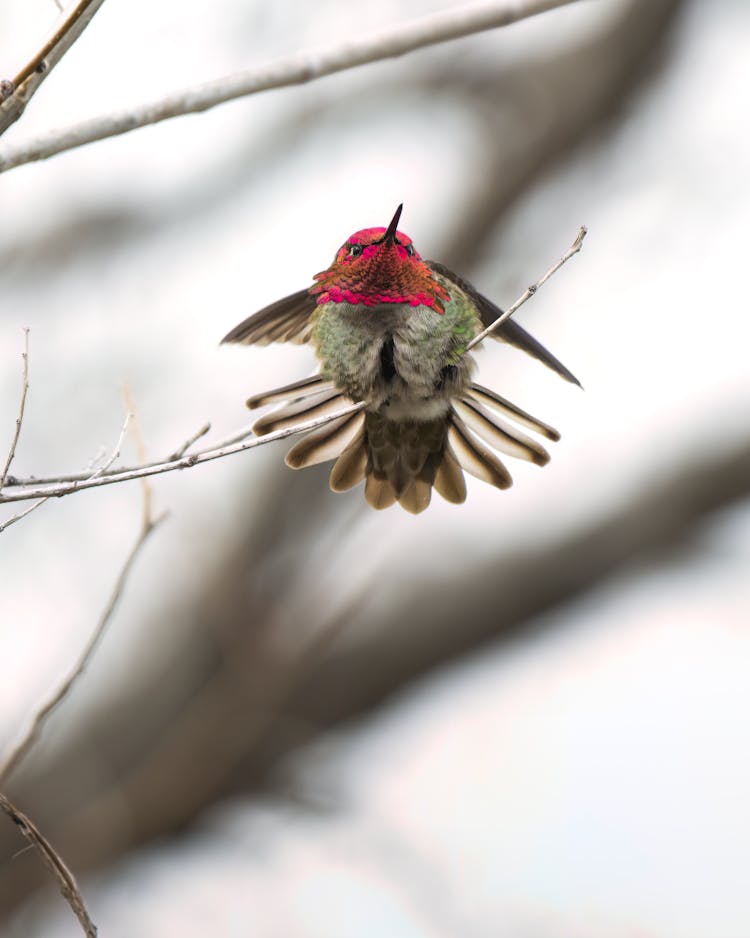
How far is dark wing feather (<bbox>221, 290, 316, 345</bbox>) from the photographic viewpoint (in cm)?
227

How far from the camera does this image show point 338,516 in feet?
22.7

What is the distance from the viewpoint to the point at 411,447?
2.63 metres

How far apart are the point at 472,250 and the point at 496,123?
0.73 m

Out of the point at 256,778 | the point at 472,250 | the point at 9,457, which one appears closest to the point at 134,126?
the point at 9,457

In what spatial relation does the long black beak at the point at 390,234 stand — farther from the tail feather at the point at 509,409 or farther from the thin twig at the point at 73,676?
the thin twig at the point at 73,676

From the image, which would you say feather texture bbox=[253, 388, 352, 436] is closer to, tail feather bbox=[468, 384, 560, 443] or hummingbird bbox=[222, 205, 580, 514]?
hummingbird bbox=[222, 205, 580, 514]

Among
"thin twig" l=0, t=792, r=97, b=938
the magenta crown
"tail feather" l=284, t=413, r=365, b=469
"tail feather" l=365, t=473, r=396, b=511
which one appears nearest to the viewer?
"thin twig" l=0, t=792, r=97, b=938

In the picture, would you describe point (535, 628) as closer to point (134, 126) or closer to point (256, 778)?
point (256, 778)

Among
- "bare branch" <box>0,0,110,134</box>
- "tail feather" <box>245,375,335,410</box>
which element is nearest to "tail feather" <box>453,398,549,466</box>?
"tail feather" <box>245,375,335,410</box>

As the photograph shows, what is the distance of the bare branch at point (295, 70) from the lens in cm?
200

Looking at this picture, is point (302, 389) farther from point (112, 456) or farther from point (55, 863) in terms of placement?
point (55, 863)

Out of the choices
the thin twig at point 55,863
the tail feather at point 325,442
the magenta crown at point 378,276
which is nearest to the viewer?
the thin twig at point 55,863

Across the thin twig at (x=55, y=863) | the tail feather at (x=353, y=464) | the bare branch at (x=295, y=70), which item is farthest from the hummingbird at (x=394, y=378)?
the thin twig at (x=55, y=863)

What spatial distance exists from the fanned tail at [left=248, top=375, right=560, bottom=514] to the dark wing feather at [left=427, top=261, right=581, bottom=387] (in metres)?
0.17
